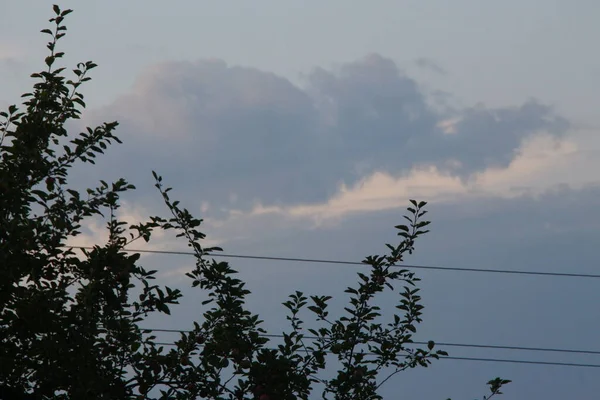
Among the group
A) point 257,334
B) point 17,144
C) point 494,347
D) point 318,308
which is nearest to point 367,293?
point 318,308

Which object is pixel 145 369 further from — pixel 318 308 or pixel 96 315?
pixel 318 308

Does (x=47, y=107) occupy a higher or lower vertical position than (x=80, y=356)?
higher

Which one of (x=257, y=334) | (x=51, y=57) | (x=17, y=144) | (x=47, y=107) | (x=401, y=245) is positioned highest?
(x=51, y=57)

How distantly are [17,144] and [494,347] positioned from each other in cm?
785

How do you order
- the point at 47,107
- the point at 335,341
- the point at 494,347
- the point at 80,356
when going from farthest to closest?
the point at 494,347, the point at 47,107, the point at 335,341, the point at 80,356

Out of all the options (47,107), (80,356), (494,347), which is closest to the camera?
(80,356)

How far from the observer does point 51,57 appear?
6781 mm

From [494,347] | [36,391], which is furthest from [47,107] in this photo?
[494,347]

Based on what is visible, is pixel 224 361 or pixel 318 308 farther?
pixel 318 308

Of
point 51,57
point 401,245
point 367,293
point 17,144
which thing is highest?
point 51,57

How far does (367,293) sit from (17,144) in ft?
9.51

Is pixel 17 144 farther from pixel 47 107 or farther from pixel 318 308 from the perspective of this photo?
pixel 318 308

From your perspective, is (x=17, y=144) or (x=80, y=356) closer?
(x=80, y=356)

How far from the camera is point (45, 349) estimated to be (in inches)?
212
